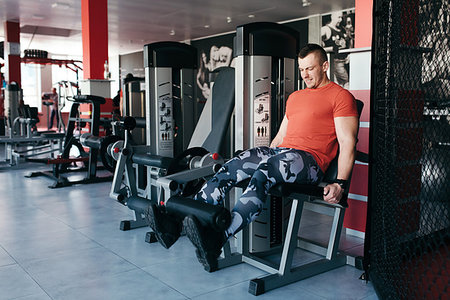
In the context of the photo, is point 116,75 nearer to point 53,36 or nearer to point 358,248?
point 53,36

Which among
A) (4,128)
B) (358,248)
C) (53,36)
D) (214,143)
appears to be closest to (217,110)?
(214,143)

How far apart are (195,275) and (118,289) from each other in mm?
400

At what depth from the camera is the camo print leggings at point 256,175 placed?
1923mm

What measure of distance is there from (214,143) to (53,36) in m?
11.1

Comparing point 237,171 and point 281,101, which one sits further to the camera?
point 281,101

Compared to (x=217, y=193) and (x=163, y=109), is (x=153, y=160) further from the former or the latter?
(x=217, y=193)

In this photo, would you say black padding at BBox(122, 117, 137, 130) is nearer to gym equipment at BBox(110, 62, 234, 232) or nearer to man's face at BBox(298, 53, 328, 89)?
gym equipment at BBox(110, 62, 234, 232)

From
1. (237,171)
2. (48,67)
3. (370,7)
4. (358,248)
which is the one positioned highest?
(48,67)

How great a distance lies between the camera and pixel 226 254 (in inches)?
92.7

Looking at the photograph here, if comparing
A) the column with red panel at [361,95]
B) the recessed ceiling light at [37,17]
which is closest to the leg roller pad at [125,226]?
the column with red panel at [361,95]

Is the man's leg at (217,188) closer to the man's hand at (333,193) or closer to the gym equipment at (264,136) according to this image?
the gym equipment at (264,136)

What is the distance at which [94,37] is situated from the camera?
6348 mm

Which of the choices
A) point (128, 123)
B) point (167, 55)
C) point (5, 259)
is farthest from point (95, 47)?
point (5, 259)

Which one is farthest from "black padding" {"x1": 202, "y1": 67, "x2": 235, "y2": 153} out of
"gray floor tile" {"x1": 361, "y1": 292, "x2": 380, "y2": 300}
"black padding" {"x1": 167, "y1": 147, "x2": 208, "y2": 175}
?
"gray floor tile" {"x1": 361, "y1": 292, "x2": 380, "y2": 300}
